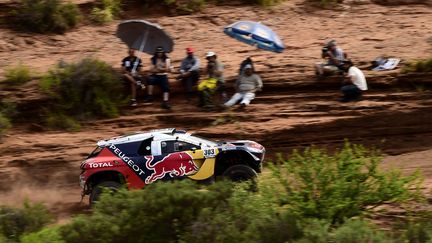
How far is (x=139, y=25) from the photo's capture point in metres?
24.0

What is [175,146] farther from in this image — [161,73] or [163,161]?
[161,73]

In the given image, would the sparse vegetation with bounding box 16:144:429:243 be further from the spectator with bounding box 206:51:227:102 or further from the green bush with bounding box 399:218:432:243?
the spectator with bounding box 206:51:227:102

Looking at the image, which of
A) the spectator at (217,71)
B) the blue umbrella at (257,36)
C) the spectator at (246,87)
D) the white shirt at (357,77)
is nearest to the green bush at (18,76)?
the spectator at (217,71)

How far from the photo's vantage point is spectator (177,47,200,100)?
23.5m

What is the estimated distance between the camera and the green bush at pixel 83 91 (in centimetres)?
2398

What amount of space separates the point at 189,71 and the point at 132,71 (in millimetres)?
1489

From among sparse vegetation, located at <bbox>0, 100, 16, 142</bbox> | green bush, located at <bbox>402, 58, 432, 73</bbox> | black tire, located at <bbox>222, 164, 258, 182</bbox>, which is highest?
green bush, located at <bbox>402, 58, 432, 73</bbox>

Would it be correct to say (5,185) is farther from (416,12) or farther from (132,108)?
(416,12)

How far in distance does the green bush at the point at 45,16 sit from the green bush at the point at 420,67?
10147 millimetres

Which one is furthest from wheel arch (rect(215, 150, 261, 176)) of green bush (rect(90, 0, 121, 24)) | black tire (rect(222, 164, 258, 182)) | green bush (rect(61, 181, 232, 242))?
green bush (rect(90, 0, 121, 24))

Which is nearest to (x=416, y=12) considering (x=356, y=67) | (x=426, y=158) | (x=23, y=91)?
(x=356, y=67)

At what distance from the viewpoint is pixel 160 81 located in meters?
23.5

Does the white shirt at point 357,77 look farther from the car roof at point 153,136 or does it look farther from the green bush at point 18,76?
the green bush at point 18,76

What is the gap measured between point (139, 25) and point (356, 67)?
5.67 meters
